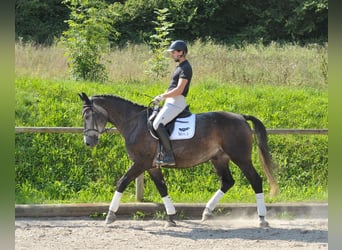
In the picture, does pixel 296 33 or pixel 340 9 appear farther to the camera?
pixel 296 33

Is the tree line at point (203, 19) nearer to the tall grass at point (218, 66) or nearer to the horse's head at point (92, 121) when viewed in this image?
the tall grass at point (218, 66)

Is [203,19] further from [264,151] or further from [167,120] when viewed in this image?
[167,120]

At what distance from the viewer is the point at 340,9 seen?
3.92 feet

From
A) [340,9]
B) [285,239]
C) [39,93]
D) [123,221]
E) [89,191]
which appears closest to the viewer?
[340,9]

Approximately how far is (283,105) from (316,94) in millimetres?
1531

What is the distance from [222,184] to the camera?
23.0ft

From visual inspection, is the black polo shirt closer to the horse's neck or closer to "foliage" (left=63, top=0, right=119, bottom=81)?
the horse's neck

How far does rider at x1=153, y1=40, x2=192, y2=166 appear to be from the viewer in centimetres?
636

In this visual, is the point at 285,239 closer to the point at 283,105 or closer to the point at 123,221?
the point at 123,221

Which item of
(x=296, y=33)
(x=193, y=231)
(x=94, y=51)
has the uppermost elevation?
(x=296, y=33)

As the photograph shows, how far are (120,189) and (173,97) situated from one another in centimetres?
133

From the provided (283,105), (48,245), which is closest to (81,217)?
(48,245)

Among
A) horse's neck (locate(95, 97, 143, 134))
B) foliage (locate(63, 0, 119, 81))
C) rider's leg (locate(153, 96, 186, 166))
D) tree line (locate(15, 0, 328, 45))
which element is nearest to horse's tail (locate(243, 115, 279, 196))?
rider's leg (locate(153, 96, 186, 166))

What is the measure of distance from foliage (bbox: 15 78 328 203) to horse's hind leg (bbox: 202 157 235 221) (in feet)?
2.85
